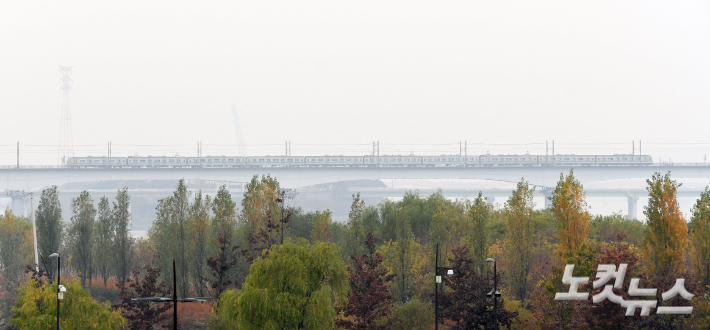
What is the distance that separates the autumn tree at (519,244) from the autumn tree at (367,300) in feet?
30.9

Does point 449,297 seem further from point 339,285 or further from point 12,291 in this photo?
point 12,291

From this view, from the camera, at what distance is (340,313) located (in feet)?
118

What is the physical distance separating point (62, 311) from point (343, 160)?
9208 centimetres

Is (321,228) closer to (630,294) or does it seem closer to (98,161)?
(630,294)

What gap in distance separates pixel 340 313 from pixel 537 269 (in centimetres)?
1621

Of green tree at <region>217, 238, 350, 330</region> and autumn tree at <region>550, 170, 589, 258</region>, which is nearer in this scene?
green tree at <region>217, 238, 350, 330</region>

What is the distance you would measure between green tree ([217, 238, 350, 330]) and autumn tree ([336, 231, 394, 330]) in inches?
127

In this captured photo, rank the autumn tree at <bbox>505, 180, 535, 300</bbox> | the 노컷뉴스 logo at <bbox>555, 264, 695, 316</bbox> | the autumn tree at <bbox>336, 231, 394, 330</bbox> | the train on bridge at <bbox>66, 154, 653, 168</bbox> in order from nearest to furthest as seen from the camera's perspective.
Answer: the 노컷뉴스 logo at <bbox>555, 264, 695, 316</bbox> < the autumn tree at <bbox>336, 231, 394, 330</bbox> < the autumn tree at <bbox>505, 180, 535, 300</bbox> < the train on bridge at <bbox>66, 154, 653, 168</bbox>

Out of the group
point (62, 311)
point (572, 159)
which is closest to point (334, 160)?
point (572, 159)

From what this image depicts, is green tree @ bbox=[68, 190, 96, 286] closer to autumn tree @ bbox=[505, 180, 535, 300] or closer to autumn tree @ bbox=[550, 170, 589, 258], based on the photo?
autumn tree @ bbox=[505, 180, 535, 300]

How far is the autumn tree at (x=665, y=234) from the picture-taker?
1414 inches

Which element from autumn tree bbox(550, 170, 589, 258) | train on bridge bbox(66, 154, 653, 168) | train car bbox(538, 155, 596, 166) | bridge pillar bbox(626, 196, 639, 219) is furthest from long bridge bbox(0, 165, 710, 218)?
autumn tree bbox(550, 170, 589, 258)

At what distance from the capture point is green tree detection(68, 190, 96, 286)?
53125 millimetres

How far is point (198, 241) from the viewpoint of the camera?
157 ft
